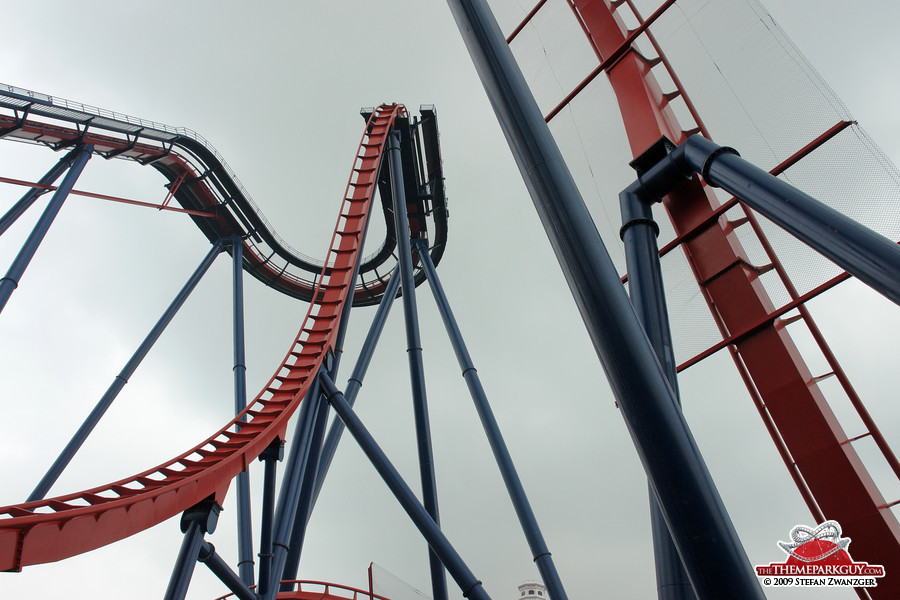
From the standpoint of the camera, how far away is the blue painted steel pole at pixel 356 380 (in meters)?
8.45

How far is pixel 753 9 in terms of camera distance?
5.63 meters

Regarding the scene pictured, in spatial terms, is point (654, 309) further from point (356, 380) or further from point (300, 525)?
point (356, 380)

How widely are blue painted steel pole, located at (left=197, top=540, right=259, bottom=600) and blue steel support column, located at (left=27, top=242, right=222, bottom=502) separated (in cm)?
391

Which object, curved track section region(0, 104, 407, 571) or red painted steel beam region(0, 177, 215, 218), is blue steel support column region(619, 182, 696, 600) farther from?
red painted steel beam region(0, 177, 215, 218)

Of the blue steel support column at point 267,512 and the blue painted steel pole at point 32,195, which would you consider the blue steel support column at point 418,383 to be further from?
the blue painted steel pole at point 32,195

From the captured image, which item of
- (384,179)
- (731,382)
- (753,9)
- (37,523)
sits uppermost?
(384,179)

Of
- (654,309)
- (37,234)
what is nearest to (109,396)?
(37,234)

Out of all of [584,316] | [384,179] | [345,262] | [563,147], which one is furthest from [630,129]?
[384,179]

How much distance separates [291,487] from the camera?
21.2 feet

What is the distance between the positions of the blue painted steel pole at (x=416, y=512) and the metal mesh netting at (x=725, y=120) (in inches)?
115

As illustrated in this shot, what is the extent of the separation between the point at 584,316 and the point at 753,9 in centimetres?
489

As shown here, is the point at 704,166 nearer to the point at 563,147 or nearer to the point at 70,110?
the point at 563,147

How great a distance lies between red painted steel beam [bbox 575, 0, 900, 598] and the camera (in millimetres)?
4246

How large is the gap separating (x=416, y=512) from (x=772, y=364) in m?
3.55
